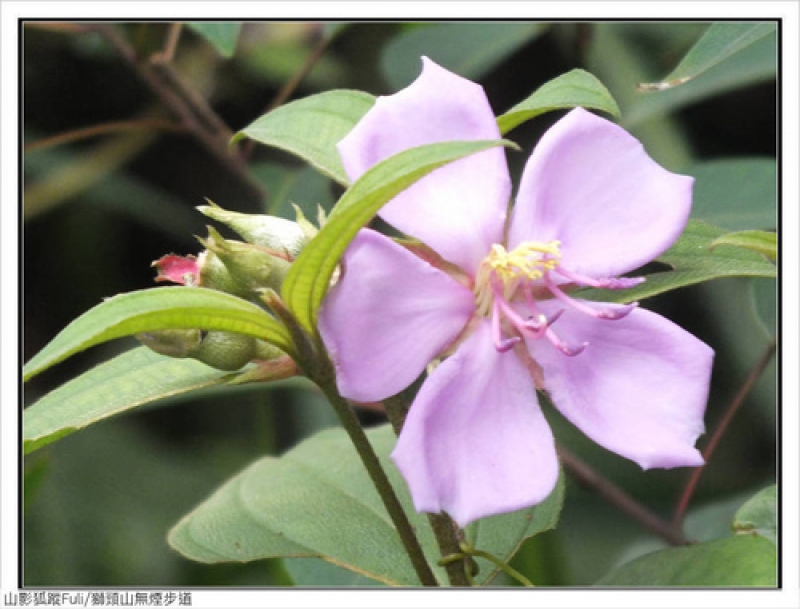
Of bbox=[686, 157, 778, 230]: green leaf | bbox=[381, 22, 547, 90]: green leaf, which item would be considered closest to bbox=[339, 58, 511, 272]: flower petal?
bbox=[686, 157, 778, 230]: green leaf

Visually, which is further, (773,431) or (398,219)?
(773,431)

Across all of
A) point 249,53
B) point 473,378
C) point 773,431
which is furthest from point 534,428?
point 249,53

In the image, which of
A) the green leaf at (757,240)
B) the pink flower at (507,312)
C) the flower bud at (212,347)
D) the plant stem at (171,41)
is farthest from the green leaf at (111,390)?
the plant stem at (171,41)

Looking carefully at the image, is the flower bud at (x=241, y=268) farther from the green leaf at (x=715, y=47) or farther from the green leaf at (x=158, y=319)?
the green leaf at (x=715, y=47)

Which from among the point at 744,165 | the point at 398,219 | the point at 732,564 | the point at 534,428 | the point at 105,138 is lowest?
the point at 732,564

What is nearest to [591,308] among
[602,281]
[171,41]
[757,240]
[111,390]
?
[602,281]

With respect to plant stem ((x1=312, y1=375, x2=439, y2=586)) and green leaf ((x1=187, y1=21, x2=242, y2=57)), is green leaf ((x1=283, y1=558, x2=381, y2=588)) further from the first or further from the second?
green leaf ((x1=187, y1=21, x2=242, y2=57))

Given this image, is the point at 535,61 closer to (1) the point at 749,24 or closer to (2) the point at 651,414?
(1) the point at 749,24
